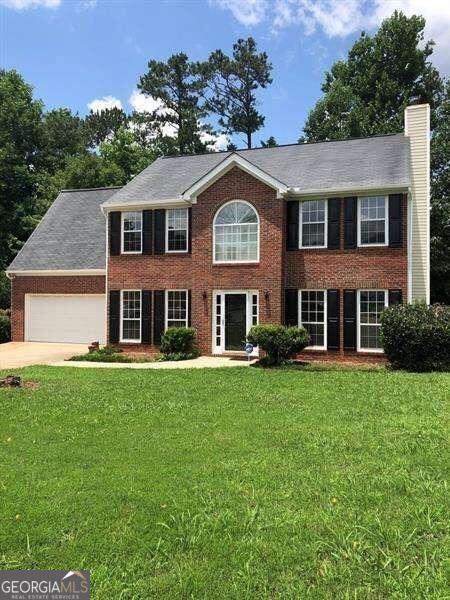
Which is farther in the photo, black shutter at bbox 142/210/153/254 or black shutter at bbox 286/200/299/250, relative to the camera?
black shutter at bbox 142/210/153/254

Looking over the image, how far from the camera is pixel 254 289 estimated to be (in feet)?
58.4

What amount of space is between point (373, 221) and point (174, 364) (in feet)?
25.2

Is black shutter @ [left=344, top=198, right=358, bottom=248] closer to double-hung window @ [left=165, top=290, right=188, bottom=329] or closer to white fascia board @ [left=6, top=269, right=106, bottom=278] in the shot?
double-hung window @ [left=165, top=290, right=188, bottom=329]

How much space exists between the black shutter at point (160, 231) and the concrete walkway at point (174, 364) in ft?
14.5

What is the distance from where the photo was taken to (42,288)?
23.0 m

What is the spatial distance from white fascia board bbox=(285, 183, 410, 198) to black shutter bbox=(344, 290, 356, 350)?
314 centimetres

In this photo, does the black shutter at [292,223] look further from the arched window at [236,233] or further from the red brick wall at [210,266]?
the arched window at [236,233]

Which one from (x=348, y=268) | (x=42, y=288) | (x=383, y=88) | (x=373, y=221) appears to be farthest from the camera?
(x=383, y=88)

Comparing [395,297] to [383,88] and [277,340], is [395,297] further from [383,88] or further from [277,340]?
[383,88]

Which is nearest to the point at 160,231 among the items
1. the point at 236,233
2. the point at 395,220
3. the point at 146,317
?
the point at 236,233

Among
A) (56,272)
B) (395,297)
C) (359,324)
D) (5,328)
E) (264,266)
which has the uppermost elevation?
(56,272)

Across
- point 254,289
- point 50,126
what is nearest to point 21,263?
point 254,289

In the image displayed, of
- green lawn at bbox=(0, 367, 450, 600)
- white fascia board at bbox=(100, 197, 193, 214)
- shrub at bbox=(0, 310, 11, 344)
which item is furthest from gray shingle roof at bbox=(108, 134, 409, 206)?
green lawn at bbox=(0, 367, 450, 600)

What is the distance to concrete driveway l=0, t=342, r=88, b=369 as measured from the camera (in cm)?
1705
